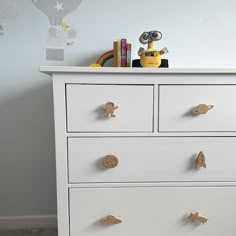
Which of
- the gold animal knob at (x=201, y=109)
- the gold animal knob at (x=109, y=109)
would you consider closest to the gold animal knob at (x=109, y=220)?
the gold animal knob at (x=109, y=109)

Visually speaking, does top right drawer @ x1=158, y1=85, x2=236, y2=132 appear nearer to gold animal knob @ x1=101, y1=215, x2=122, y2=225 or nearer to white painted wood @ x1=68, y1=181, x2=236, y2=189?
white painted wood @ x1=68, y1=181, x2=236, y2=189

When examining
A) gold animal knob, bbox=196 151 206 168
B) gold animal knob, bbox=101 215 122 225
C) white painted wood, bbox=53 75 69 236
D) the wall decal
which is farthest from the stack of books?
gold animal knob, bbox=101 215 122 225

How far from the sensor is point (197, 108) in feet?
2.80

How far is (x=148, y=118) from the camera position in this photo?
86 cm

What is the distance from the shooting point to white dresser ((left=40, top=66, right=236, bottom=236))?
837 mm

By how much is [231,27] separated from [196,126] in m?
0.76

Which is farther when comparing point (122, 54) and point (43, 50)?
point (43, 50)

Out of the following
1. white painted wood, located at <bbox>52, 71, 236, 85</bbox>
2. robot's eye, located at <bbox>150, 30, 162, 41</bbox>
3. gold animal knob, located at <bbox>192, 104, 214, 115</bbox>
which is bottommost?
gold animal knob, located at <bbox>192, 104, 214, 115</bbox>

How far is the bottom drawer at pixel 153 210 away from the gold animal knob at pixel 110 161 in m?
0.10

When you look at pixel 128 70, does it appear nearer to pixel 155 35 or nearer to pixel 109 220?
pixel 155 35

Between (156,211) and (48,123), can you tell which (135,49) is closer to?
(48,123)

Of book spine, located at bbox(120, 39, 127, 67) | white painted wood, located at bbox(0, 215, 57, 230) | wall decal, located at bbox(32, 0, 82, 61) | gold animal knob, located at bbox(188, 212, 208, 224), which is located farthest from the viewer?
white painted wood, located at bbox(0, 215, 57, 230)

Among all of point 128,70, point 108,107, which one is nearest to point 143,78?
point 128,70

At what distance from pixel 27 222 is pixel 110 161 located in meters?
0.85
